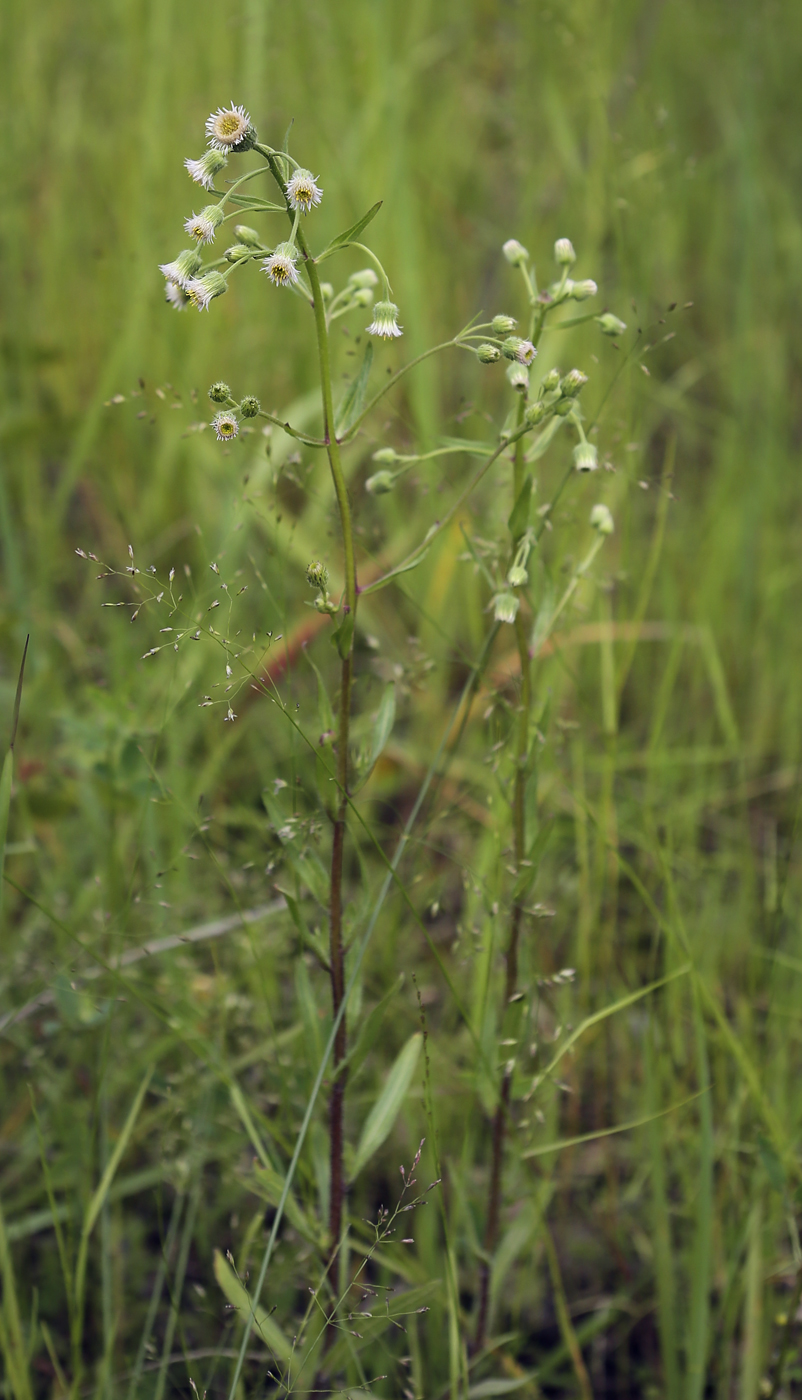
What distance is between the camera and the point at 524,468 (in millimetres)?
1287

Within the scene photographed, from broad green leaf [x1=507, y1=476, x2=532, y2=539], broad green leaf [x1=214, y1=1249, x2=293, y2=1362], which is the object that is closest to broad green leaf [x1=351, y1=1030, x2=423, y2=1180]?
broad green leaf [x1=214, y1=1249, x2=293, y2=1362]

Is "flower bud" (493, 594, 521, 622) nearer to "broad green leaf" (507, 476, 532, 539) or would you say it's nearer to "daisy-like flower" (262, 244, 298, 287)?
"broad green leaf" (507, 476, 532, 539)

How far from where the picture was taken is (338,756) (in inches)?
46.2

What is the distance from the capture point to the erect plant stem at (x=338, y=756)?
104 cm

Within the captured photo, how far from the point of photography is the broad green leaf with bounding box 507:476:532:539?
121 centimetres

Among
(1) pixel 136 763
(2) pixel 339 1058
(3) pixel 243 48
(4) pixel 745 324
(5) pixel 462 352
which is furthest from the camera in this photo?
(5) pixel 462 352

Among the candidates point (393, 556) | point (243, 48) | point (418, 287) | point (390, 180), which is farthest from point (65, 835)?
point (243, 48)

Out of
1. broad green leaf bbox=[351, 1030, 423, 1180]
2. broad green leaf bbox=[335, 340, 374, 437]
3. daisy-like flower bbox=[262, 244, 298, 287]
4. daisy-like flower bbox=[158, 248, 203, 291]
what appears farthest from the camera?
broad green leaf bbox=[351, 1030, 423, 1180]

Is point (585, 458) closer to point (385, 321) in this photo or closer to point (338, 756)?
point (385, 321)

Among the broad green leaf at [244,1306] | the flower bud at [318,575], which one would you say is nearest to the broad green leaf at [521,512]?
the flower bud at [318,575]

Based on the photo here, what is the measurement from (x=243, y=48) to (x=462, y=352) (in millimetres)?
1107

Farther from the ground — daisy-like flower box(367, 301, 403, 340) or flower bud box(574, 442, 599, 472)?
daisy-like flower box(367, 301, 403, 340)

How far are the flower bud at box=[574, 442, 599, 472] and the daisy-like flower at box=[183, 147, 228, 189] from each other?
502 mm

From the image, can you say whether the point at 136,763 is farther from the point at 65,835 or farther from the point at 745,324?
the point at 745,324
